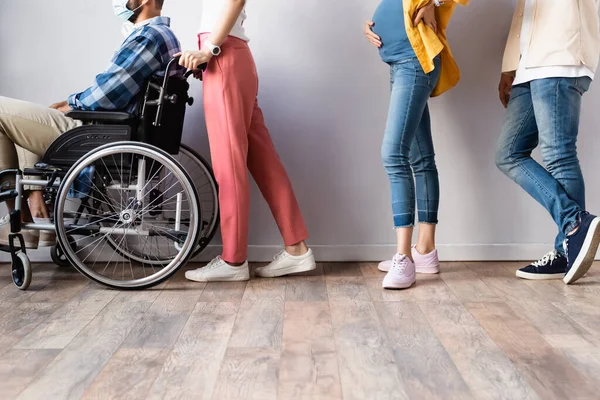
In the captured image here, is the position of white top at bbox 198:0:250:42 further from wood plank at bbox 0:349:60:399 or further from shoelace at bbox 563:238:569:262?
shoelace at bbox 563:238:569:262

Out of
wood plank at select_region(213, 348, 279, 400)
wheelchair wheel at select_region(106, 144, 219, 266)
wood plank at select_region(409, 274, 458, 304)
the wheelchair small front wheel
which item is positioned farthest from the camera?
wheelchair wheel at select_region(106, 144, 219, 266)

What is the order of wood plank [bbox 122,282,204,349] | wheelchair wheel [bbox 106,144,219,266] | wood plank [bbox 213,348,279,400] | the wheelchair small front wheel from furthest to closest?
wheelchair wheel [bbox 106,144,219,266]
the wheelchair small front wheel
wood plank [bbox 122,282,204,349]
wood plank [bbox 213,348,279,400]

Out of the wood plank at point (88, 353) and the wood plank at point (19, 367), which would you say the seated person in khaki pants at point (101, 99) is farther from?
the wood plank at point (19, 367)

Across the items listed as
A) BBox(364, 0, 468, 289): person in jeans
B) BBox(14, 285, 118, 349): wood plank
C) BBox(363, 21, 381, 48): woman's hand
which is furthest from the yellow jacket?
BBox(14, 285, 118, 349): wood plank

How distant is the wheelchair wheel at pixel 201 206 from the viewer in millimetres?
Answer: 2688

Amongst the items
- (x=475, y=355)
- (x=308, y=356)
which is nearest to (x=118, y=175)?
(x=308, y=356)

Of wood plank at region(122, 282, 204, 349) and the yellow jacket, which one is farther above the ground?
the yellow jacket

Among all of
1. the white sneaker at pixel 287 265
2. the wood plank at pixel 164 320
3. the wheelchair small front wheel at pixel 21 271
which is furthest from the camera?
the white sneaker at pixel 287 265

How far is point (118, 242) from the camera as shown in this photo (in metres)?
2.75

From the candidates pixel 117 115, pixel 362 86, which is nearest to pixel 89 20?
pixel 117 115

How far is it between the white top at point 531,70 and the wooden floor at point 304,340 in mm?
725

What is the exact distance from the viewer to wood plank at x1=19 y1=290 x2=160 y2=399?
1.43m

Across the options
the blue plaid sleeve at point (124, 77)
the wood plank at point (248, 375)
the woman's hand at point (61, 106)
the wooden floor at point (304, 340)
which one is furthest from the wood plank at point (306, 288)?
the woman's hand at point (61, 106)

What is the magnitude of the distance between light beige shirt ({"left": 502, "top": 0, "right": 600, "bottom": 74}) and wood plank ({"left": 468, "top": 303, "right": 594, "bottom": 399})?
87cm
